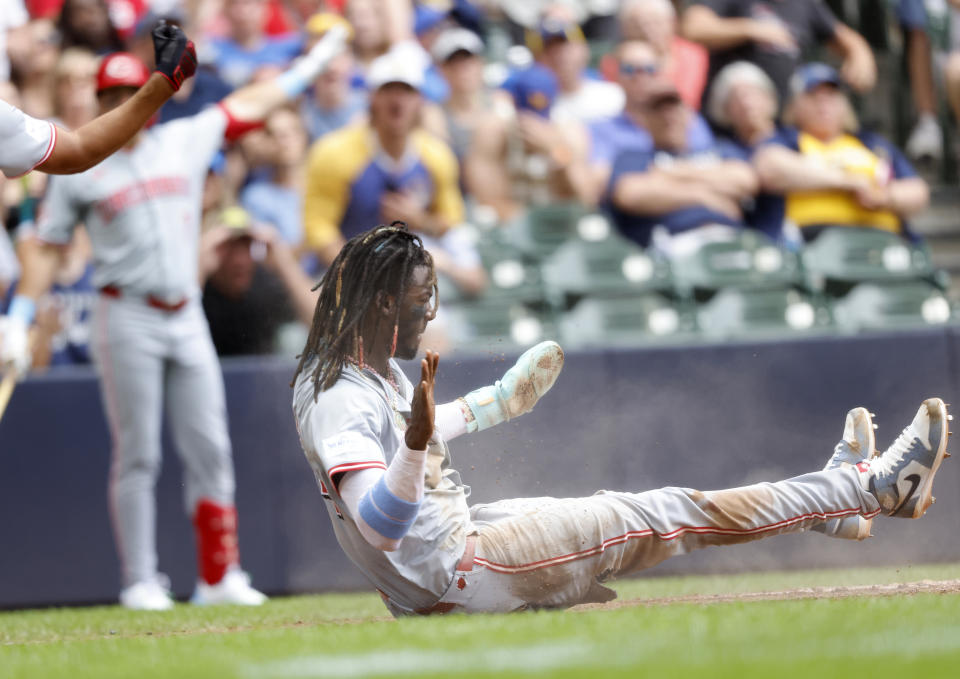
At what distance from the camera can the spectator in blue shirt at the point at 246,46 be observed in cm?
805

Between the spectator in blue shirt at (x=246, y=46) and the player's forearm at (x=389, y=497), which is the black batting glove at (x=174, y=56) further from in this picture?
the spectator in blue shirt at (x=246, y=46)

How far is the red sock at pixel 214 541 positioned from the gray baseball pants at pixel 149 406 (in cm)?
5

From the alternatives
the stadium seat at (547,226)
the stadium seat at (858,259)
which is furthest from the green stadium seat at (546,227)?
the stadium seat at (858,259)

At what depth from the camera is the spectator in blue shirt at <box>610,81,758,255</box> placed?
7.56 m

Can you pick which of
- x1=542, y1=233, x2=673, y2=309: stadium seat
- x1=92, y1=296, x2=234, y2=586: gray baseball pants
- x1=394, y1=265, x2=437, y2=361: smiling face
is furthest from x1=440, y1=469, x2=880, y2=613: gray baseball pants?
x1=542, y1=233, x2=673, y2=309: stadium seat

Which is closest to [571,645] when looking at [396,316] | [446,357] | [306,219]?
[396,316]

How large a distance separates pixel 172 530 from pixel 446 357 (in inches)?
62.0

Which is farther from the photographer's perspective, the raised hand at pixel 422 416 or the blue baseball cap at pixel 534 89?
the blue baseball cap at pixel 534 89

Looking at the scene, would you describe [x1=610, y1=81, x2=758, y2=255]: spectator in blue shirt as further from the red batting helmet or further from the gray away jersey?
the gray away jersey

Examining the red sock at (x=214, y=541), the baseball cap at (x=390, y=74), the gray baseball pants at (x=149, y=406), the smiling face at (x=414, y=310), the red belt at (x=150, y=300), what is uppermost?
the baseball cap at (x=390, y=74)

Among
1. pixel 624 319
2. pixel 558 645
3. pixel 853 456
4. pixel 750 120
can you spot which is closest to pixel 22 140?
pixel 558 645

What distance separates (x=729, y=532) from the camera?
3877 mm

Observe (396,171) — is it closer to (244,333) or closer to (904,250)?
(244,333)

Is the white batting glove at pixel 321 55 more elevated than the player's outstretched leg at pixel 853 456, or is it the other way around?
the white batting glove at pixel 321 55
